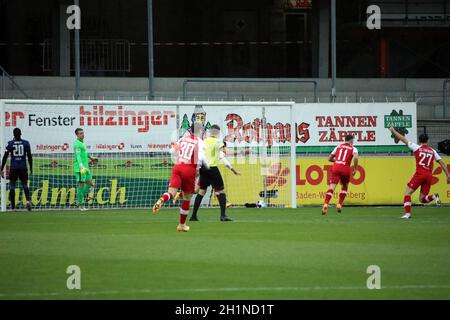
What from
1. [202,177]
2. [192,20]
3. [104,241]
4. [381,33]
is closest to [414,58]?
[381,33]

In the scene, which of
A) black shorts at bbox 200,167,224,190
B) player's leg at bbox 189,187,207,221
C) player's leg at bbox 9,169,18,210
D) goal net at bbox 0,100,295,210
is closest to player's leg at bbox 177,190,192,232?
player's leg at bbox 189,187,207,221

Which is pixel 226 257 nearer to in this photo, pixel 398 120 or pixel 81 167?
pixel 81 167

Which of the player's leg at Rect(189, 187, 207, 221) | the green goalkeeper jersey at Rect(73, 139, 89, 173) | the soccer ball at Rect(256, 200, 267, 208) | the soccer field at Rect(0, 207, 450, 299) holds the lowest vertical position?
the soccer field at Rect(0, 207, 450, 299)

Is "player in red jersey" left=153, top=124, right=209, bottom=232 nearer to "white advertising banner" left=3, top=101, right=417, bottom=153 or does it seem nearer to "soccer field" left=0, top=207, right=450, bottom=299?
"soccer field" left=0, top=207, right=450, bottom=299

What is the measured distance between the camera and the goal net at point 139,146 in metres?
25.8

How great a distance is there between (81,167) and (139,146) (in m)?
2.69

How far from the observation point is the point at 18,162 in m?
24.3

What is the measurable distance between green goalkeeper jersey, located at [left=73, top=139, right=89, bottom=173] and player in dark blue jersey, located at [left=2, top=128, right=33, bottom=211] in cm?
118

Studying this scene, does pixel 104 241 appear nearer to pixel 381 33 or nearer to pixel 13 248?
pixel 13 248

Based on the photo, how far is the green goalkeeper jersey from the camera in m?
24.5

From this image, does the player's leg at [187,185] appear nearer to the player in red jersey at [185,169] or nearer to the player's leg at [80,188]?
the player in red jersey at [185,169]

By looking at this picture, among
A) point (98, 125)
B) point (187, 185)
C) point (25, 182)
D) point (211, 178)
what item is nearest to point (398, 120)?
point (98, 125)

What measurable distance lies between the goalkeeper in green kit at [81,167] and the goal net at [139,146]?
94 cm

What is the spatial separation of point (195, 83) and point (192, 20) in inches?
182
